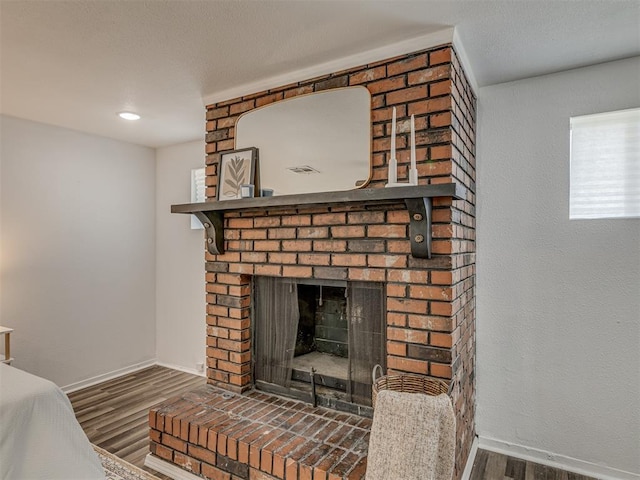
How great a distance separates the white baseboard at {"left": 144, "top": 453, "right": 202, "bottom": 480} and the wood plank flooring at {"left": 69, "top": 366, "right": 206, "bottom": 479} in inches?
1.4

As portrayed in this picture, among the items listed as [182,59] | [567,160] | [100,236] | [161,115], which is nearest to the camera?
[182,59]

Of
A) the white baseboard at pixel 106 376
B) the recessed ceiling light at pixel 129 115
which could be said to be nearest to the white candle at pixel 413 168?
the recessed ceiling light at pixel 129 115

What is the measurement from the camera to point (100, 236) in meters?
3.59

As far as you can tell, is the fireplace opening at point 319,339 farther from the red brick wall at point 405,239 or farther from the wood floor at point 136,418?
the wood floor at point 136,418

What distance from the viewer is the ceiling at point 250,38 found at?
162 cm

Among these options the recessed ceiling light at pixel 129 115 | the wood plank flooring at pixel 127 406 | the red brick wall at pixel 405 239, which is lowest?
the wood plank flooring at pixel 127 406

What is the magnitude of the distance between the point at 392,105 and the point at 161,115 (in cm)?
194

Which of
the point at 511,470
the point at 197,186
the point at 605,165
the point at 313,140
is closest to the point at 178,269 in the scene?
the point at 197,186

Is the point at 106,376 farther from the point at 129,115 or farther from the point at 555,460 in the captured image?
the point at 555,460

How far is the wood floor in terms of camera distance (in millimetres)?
2174

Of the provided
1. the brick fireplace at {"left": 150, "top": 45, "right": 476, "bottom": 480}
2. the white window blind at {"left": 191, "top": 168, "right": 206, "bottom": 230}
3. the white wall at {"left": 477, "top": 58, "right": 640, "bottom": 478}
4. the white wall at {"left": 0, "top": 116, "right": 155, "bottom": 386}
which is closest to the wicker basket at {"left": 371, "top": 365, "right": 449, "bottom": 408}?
the brick fireplace at {"left": 150, "top": 45, "right": 476, "bottom": 480}

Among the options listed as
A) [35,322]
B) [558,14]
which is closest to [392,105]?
[558,14]

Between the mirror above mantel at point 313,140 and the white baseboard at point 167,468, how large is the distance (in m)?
1.67

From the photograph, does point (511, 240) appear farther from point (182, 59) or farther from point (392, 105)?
point (182, 59)
